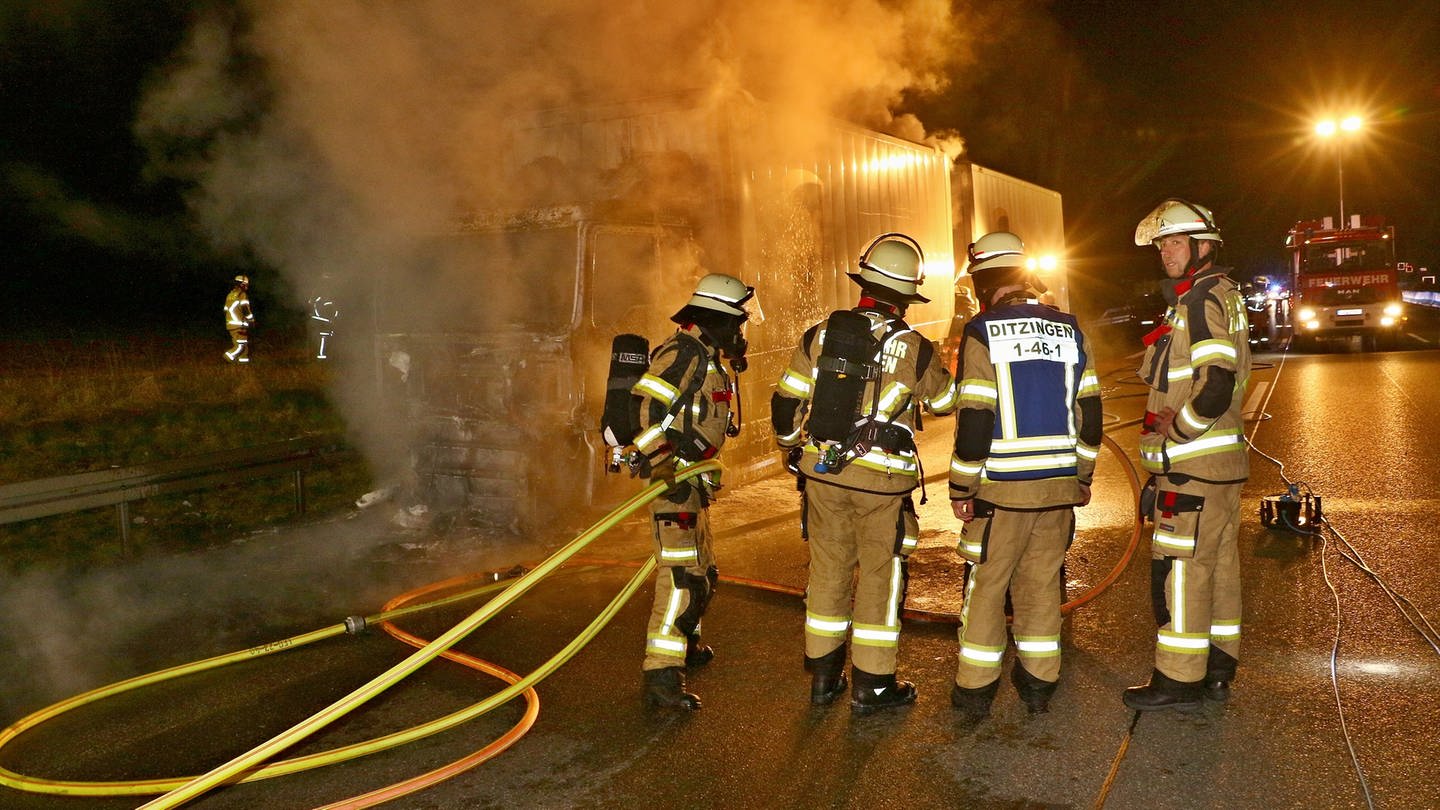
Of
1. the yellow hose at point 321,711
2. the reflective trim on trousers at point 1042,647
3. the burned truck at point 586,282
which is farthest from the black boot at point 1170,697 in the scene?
the burned truck at point 586,282

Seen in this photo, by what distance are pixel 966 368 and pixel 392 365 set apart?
4.76 metres

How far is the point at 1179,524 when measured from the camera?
3.93 m

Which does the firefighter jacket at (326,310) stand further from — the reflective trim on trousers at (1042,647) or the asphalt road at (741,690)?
the reflective trim on trousers at (1042,647)

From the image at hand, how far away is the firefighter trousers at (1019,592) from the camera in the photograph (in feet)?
12.9

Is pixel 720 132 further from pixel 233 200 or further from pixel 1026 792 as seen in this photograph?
pixel 1026 792

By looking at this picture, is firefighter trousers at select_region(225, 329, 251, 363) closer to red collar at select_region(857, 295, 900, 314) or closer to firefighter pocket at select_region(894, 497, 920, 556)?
red collar at select_region(857, 295, 900, 314)

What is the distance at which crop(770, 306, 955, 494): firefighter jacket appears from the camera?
4.03 meters

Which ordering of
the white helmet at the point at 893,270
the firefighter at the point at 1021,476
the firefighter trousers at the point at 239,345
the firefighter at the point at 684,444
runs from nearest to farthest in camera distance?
the firefighter at the point at 1021,476 → the white helmet at the point at 893,270 → the firefighter at the point at 684,444 → the firefighter trousers at the point at 239,345

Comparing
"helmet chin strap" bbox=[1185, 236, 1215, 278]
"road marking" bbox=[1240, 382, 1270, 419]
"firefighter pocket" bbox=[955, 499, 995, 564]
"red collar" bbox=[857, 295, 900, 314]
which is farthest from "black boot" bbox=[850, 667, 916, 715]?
"road marking" bbox=[1240, 382, 1270, 419]

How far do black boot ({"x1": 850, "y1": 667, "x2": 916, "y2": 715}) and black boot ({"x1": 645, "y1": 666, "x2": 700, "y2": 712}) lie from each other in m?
→ 0.64

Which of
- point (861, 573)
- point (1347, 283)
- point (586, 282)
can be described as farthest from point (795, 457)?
point (1347, 283)

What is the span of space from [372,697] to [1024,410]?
2748mm

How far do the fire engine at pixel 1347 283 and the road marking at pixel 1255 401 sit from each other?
8.24 meters

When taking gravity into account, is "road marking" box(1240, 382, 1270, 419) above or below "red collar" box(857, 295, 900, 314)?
below
